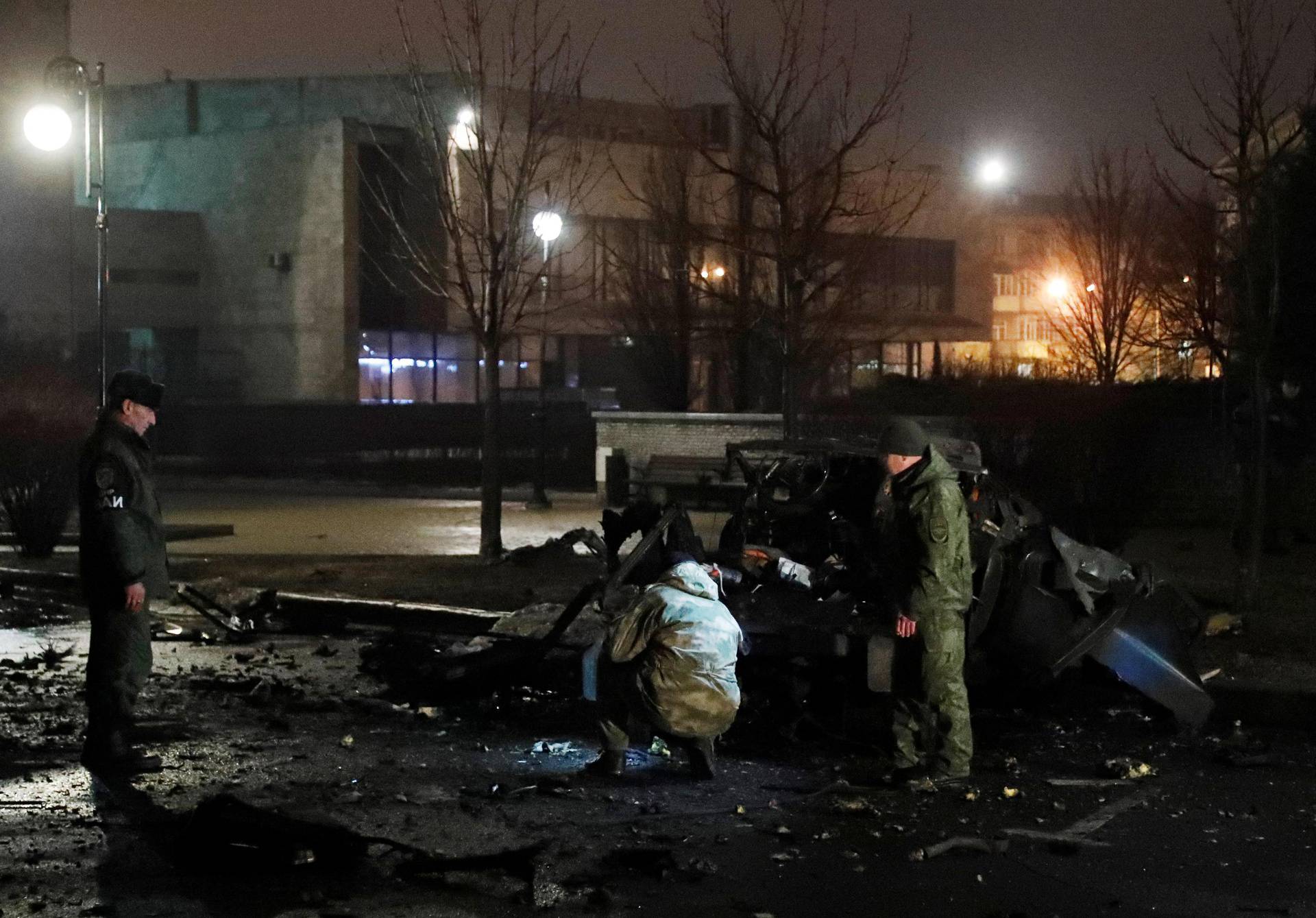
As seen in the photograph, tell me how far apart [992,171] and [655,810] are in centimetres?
4978

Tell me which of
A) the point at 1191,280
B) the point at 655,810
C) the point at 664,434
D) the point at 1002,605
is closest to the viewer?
the point at 655,810

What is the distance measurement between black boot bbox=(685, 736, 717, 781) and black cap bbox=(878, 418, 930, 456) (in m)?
1.70

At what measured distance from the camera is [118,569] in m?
7.95

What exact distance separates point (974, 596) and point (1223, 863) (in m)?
2.86

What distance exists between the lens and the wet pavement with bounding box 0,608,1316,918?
5.86 meters

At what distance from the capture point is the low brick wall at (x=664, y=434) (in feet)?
88.3

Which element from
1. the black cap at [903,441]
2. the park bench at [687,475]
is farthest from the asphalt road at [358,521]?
the black cap at [903,441]

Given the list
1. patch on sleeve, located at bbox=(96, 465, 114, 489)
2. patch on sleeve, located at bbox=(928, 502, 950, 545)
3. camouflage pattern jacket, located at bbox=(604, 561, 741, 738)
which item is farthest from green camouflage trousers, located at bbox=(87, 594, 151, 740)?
patch on sleeve, located at bbox=(928, 502, 950, 545)

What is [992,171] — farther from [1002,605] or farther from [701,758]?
[701,758]

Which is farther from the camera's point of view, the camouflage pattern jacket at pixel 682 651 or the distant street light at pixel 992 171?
the distant street light at pixel 992 171

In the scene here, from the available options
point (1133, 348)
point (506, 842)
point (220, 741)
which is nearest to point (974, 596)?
point (506, 842)

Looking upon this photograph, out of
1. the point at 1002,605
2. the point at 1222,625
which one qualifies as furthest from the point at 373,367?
the point at 1002,605

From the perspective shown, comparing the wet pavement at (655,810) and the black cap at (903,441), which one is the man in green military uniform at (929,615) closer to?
the black cap at (903,441)

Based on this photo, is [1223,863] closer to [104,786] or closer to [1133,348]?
[104,786]
